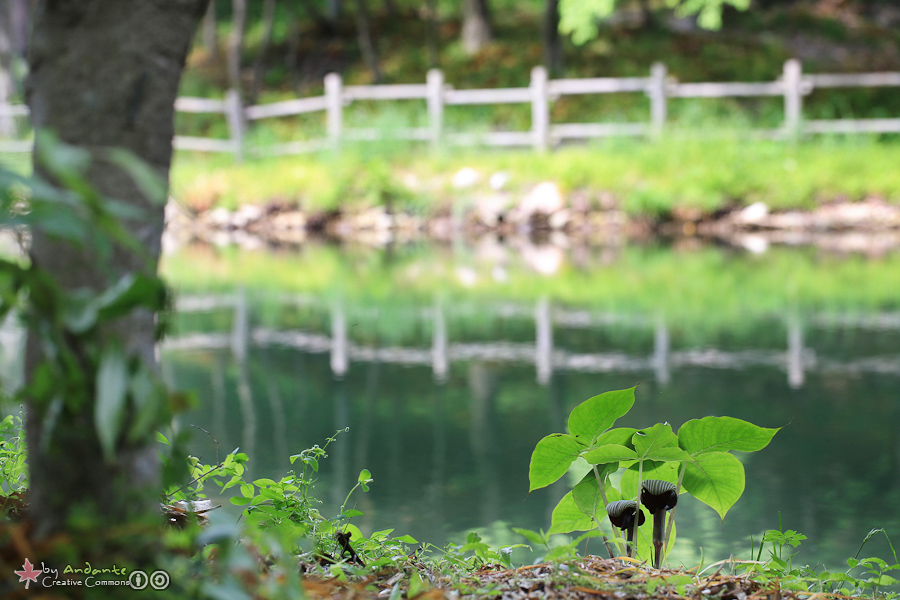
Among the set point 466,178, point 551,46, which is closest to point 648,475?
point 466,178

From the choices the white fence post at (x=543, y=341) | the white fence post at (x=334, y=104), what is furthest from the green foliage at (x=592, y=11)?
the white fence post at (x=543, y=341)

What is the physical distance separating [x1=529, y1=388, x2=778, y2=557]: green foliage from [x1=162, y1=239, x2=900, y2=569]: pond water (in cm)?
27

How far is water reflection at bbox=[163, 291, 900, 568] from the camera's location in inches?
92.2

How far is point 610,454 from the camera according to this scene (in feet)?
4.94

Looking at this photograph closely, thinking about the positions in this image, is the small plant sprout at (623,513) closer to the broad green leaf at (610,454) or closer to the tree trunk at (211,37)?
the broad green leaf at (610,454)

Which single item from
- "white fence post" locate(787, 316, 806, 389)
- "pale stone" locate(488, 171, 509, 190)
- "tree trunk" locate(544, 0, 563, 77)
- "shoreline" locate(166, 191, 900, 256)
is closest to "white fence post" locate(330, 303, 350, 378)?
"white fence post" locate(787, 316, 806, 389)

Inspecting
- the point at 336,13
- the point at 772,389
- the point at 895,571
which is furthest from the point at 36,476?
the point at 336,13

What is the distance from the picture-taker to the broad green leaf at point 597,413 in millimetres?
1462

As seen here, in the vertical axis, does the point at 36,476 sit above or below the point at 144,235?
below

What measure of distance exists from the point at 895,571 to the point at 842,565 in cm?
16

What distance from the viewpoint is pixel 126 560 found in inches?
33.6

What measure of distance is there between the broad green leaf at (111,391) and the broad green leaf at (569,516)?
100cm

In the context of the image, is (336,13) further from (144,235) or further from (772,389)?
(144,235)

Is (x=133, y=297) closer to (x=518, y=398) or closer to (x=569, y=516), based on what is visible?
(x=569, y=516)
